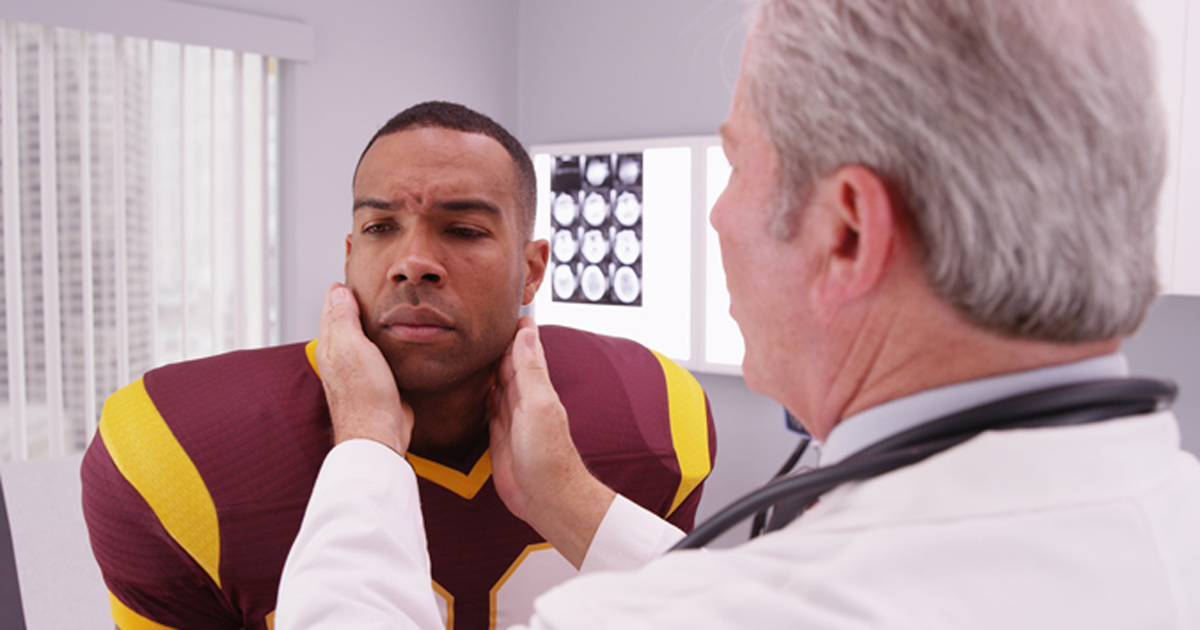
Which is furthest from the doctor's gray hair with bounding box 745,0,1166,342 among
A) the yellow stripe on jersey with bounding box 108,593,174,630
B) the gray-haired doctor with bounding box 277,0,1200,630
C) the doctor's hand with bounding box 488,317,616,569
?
the yellow stripe on jersey with bounding box 108,593,174,630

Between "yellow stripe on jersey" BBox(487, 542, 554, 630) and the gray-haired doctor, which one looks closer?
the gray-haired doctor

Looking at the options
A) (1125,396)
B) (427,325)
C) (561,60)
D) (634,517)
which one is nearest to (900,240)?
(1125,396)

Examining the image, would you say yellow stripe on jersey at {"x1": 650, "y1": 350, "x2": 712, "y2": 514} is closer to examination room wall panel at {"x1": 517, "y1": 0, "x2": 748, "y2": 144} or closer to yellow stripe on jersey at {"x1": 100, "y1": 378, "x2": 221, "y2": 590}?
yellow stripe on jersey at {"x1": 100, "y1": 378, "x2": 221, "y2": 590}

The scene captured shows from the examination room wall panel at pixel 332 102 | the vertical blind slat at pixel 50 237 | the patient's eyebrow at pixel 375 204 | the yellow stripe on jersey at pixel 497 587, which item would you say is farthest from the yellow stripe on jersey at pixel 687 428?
the vertical blind slat at pixel 50 237

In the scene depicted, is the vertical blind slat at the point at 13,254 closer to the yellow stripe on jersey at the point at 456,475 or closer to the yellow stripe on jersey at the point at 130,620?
the yellow stripe on jersey at the point at 130,620

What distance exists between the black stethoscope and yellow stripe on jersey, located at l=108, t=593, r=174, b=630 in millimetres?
870

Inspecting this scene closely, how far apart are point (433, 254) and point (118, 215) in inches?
76.7

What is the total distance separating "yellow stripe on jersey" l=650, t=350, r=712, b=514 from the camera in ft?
4.39

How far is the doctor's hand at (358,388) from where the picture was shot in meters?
1.00

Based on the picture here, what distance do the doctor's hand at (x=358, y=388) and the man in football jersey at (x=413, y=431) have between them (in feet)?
0.07

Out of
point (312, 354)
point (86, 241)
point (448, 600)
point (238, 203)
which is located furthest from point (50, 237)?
point (448, 600)

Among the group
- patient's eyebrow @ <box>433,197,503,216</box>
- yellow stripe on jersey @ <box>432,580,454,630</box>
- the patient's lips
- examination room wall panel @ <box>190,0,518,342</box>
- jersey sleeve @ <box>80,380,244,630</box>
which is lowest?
yellow stripe on jersey @ <box>432,580,454,630</box>

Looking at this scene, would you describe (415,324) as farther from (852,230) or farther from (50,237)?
(50,237)

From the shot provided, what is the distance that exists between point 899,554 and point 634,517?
557 millimetres
